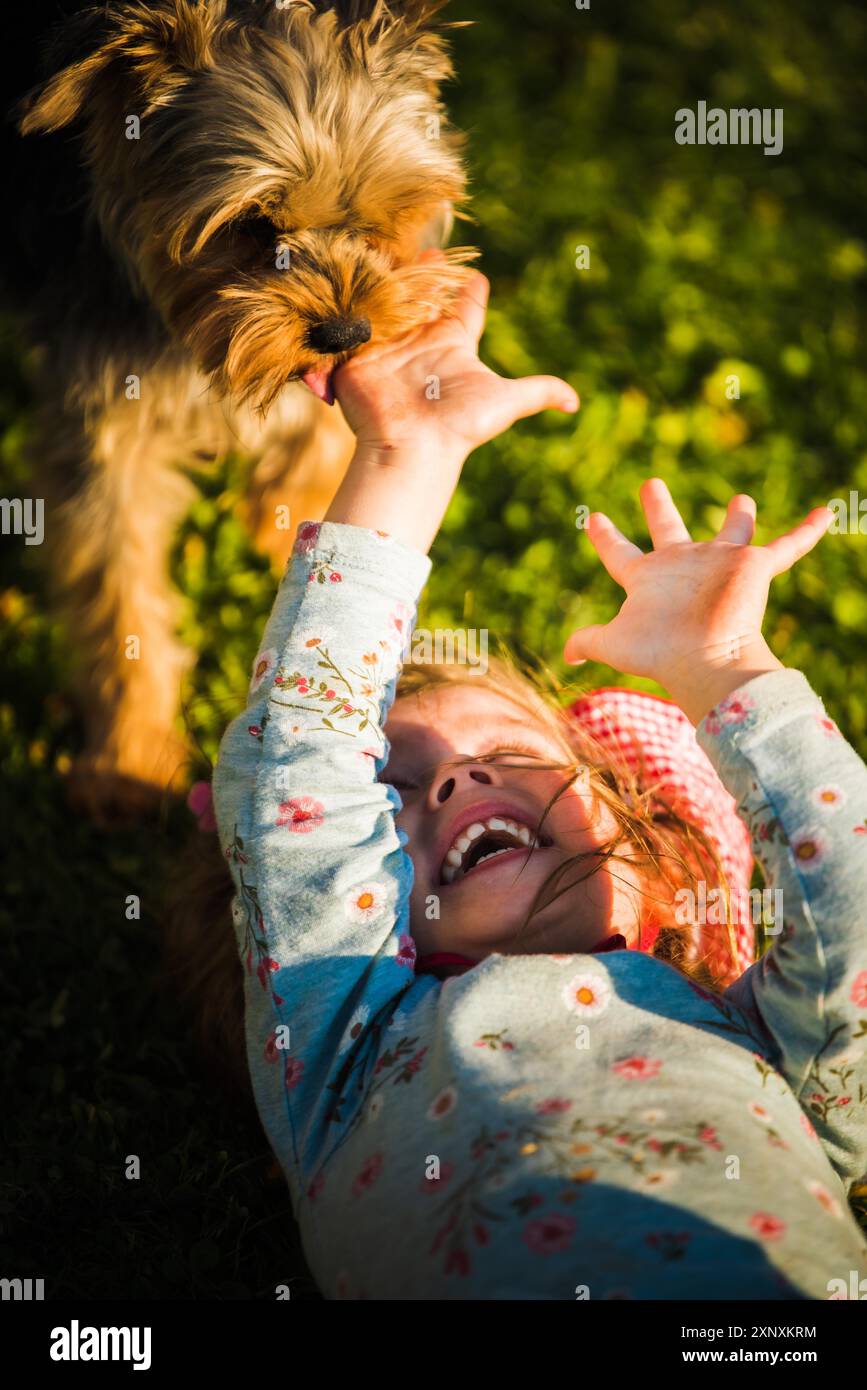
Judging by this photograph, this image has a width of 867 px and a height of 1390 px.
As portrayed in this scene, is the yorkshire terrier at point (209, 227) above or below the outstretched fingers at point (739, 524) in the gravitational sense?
above

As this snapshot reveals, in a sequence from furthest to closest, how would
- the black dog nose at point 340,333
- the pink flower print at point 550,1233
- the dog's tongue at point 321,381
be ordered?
the dog's tongue at point 321,381
the black dog nose at point 340,333
the pink flower print at point 550,1233

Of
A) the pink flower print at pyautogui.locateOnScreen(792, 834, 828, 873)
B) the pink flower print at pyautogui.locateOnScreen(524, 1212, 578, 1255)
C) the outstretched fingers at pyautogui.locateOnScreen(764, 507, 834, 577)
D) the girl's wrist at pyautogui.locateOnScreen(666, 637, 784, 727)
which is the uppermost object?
the outstretched fingers at pyautogui.locateOnScreen(764, 507, 834, 577)

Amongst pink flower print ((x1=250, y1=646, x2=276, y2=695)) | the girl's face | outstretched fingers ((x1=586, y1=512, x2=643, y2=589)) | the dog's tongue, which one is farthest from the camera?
the dog's tongue

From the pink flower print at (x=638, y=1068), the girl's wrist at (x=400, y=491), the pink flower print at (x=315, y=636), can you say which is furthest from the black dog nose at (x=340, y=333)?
the pink flower print at (x=638, y=1068)

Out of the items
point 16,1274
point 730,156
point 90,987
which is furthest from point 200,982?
point 730,156

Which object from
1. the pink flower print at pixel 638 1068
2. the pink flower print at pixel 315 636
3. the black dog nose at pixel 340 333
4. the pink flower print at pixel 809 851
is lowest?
the pink flower print at pixel 638 1068

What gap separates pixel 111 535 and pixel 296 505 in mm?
566

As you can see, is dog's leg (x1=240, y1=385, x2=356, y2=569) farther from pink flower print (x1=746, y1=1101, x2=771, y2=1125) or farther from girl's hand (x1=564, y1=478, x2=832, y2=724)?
pink flower print (x1=746, y1=1101, x2=771, y2=1125)

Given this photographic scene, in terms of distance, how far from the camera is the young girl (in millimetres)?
1627

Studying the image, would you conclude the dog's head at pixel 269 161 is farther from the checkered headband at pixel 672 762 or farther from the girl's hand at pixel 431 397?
the checkered headband at pixel 672 762

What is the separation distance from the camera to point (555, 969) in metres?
1.90

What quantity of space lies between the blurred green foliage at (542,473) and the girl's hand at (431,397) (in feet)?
3.07

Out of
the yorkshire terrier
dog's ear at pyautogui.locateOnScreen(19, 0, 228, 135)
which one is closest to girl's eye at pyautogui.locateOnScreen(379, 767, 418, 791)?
the yorkshire terrier

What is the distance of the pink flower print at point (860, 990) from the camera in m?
1.80
